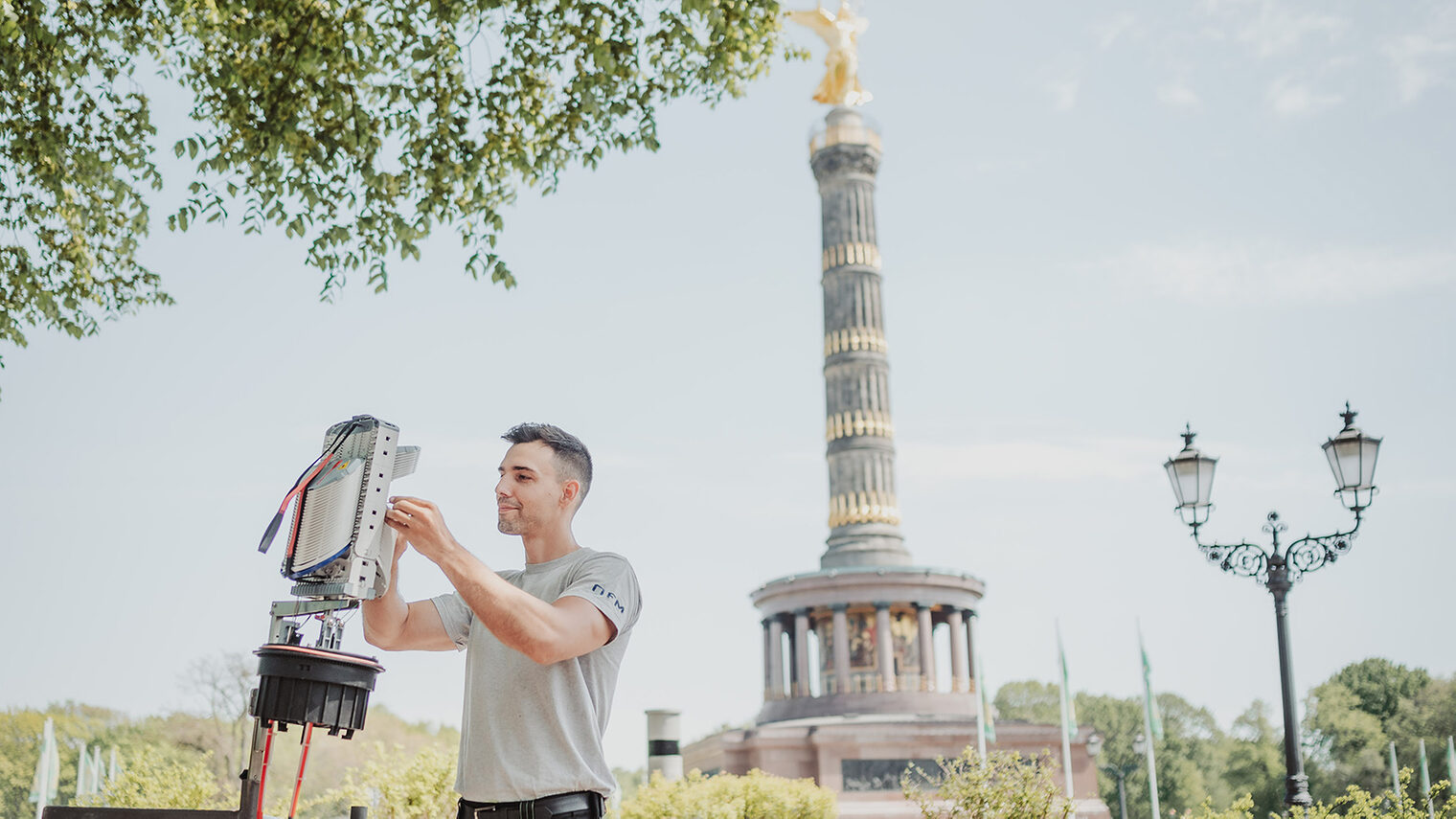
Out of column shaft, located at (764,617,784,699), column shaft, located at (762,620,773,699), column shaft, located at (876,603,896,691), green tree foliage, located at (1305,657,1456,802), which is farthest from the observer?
green tree foliage, located at (1305,657,1456,802)

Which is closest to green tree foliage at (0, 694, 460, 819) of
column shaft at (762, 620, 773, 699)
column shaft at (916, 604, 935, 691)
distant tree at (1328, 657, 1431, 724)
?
column shaft at (762, 620, 773, 699)

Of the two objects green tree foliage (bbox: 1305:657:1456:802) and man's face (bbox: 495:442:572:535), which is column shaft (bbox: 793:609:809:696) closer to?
green tree foliage (bbox: 1305:657:1456:802)

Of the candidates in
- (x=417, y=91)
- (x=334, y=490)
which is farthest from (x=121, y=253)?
→ (x=334, y=490)

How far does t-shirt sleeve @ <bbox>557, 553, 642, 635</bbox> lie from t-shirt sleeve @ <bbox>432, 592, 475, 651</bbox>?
44 cm

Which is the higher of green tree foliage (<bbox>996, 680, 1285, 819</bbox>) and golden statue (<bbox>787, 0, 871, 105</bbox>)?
golden statue (<bbox>787, 0, 871, 105</bbox>)

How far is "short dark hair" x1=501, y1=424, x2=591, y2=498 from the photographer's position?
124 inches

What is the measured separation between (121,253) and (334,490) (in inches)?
391

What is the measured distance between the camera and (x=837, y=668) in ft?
113

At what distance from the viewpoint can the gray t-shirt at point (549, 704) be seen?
115 inches

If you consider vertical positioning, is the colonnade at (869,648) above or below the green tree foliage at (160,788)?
above

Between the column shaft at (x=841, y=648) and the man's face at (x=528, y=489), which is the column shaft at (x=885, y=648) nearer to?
the column shaft at (x=841, y=648)

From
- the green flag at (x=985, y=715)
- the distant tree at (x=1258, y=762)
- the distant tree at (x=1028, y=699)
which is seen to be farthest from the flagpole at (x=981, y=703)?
the distant tree at (x=1028, y=699)

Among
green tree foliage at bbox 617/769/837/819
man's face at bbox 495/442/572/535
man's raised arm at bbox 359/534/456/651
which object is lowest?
green tree foliage at bbox 617/769/837/819

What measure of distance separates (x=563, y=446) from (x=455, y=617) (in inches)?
21.8
